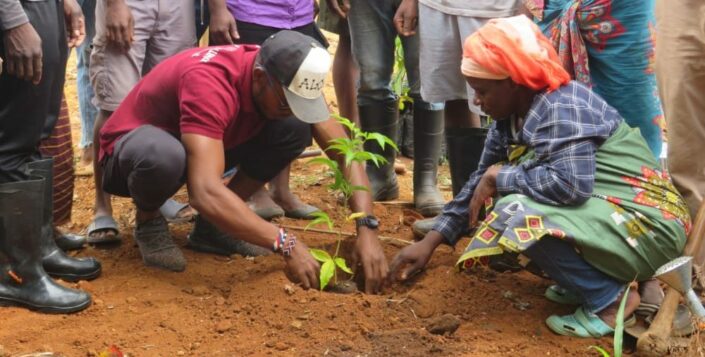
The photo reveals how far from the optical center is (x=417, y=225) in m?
4.18

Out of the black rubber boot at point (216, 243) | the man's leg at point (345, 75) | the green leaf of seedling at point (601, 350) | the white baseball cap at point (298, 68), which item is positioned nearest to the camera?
the green leaf of seedling at point (601, 350)

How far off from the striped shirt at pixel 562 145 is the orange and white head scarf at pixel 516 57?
6 centimetres

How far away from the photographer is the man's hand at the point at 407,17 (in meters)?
4.14

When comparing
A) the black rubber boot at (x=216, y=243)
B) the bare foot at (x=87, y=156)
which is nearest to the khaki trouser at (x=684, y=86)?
A: the black rubber boot at (x=216, y=243)

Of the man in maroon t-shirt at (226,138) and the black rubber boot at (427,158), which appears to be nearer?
the man in maroon t-shirt at (226,138)

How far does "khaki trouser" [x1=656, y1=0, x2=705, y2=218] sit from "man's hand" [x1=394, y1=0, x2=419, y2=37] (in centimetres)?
114

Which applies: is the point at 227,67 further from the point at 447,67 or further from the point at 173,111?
the point at 447,67

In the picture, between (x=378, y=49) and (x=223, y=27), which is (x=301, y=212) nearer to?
(x=378, y=49)

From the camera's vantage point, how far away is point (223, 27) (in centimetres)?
400

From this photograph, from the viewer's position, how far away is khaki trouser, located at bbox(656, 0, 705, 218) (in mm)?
3279

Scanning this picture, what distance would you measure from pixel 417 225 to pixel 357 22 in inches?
40.6

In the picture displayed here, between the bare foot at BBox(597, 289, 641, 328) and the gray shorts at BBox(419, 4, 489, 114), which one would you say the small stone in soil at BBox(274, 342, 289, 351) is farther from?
the gray shorts at BBox(419, 4, 489, 114)

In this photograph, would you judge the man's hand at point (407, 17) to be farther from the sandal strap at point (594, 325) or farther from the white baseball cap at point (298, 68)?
the sandal strap at point (594, 325)

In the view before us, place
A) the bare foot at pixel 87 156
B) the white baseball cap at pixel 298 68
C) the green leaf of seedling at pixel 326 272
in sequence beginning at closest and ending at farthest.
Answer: the white baseball cap at pixel 298 68 → the green leaf of seedling at pixel 326 272 → the bare foot at pixel 87 156
